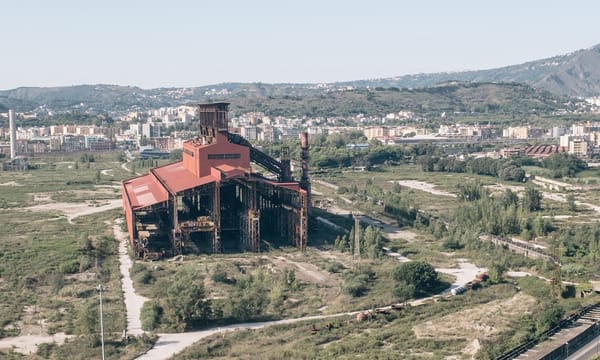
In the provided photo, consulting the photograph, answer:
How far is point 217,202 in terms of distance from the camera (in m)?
49.6

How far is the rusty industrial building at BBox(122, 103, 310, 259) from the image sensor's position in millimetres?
49844

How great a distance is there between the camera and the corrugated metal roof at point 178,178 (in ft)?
167

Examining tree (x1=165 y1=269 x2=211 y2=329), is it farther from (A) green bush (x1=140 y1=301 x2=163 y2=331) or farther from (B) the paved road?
(B) the paved road

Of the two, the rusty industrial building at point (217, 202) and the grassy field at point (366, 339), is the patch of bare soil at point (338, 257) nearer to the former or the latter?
the rusty industrial building at point (217, 202)

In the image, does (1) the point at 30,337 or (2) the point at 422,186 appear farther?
(2) the point at 422,186

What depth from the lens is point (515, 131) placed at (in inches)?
6393

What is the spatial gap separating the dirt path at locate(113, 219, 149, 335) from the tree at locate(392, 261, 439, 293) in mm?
12746

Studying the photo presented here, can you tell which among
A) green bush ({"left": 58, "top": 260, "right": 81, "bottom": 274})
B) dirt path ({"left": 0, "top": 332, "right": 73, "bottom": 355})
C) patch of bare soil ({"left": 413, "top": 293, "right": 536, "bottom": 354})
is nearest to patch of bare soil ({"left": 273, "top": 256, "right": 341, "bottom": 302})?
patch of bare soil ({"left": 413, "top": 293, "right": 536, "bottom": 354})

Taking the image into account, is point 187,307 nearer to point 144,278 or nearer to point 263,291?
point 263,291

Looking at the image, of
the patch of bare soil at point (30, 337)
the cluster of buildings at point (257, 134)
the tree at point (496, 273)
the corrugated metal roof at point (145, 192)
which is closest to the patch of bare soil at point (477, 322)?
the tree at point (496, 273)

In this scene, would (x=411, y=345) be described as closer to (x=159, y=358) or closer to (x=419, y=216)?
(x=159, y=358)

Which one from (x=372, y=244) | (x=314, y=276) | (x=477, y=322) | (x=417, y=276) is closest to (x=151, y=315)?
(x=314, y=276)

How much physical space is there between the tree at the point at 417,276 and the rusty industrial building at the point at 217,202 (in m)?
11.7

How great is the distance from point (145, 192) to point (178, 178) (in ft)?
11.7
